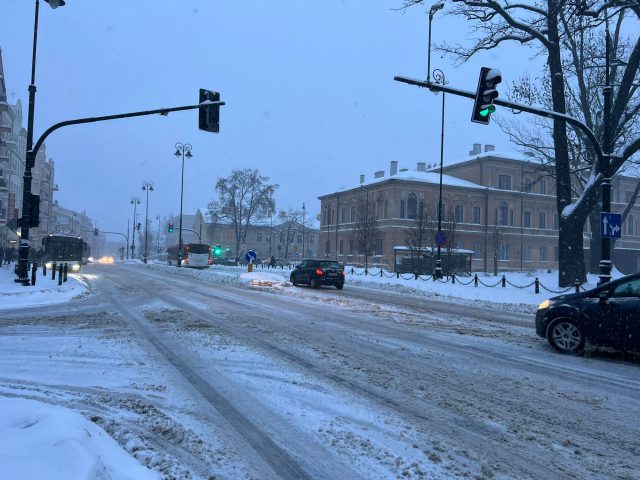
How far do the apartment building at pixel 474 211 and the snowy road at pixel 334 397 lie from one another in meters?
50.1

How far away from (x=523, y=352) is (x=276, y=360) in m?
4.52

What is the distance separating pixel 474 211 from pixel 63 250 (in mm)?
48741

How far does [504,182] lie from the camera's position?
69.6 metres

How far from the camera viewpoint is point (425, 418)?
17.4 ft

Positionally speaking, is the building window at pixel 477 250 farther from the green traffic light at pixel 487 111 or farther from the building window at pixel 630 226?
the green traffic light at pixel 487 111

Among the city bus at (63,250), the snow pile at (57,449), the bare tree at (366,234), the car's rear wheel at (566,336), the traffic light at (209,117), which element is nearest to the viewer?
the snow pile at (57,449)

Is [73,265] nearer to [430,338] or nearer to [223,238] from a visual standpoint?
[430,338]

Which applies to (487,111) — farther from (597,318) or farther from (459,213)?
(459,213)

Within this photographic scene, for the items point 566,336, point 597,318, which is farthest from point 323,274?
point 597,318

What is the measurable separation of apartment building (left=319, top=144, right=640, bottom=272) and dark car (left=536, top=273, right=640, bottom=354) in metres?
49.8

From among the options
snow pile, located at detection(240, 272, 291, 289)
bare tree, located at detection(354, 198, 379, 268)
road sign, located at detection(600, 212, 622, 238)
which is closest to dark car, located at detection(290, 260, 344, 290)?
snow pile, located at detection(240, 272, 291, 289)

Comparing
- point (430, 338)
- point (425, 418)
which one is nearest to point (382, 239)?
point (430, 338)

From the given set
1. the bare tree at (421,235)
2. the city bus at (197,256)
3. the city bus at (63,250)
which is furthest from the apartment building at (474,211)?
the city bus at (63,250)

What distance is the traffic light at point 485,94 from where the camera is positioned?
13852mm
